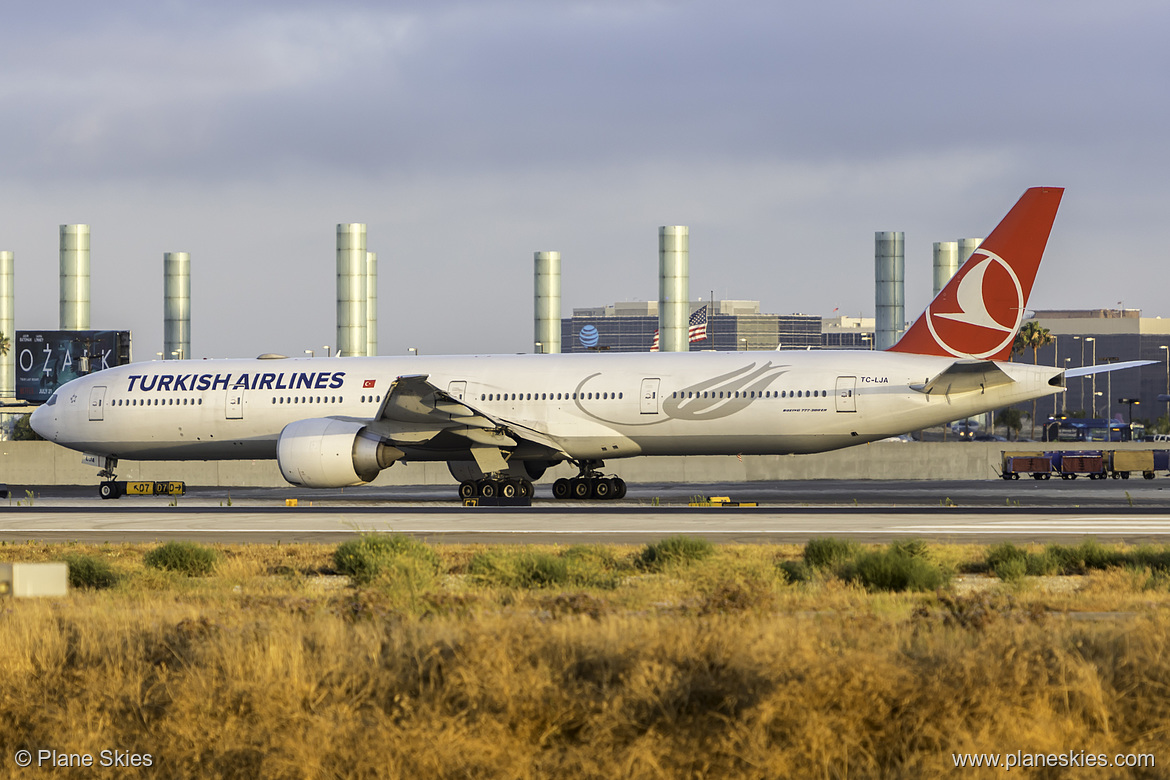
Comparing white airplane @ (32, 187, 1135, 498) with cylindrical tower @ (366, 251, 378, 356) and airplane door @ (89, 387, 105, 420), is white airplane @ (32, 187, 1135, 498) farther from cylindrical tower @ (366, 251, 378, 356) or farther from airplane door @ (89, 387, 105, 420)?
cylindrical tower @ (366, 251, 378, 356)

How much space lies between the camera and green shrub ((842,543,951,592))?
14.5m

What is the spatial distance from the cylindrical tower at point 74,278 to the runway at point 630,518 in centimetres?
3964

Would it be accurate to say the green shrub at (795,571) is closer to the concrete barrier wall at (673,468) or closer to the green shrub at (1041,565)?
the green shrub at (1041,565)

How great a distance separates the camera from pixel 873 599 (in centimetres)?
1236

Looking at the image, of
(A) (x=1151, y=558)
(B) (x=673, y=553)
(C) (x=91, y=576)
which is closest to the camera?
(C) (x=91, y=576)

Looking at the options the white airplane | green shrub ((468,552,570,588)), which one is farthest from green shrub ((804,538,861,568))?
the white airplane

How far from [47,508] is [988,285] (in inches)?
995

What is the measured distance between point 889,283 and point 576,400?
4563cm

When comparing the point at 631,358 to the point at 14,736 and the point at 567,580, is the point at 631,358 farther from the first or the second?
the point at 14,736

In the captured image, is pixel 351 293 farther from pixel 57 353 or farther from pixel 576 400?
pixel 576 400

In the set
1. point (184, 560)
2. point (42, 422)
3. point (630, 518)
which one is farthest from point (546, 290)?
point (184, 560)

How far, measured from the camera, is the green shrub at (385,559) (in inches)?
596

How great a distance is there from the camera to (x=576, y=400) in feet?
109

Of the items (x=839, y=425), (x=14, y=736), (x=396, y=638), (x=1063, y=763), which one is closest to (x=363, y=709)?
(x=396, y=638)
